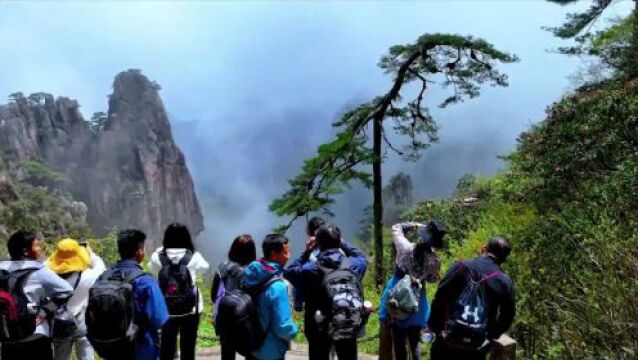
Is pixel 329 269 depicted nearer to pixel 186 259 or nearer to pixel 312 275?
pixel 312 275

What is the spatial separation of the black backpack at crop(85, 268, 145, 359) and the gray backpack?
1.69 meters

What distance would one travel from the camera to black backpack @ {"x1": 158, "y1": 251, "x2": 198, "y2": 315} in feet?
14.0

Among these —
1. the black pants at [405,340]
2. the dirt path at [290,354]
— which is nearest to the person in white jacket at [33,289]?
the black pants at [405,340]

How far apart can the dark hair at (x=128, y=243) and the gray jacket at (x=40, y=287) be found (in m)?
0.43

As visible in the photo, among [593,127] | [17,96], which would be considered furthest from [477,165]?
[593,127]

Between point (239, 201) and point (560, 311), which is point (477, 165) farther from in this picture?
point (560, 311)

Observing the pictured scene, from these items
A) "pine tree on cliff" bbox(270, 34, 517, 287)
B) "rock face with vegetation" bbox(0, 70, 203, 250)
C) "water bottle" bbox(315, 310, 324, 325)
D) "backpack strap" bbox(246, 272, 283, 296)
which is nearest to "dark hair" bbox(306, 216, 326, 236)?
"water bottle" bbox(315, 310, 324, 325)

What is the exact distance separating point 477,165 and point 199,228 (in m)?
99.5

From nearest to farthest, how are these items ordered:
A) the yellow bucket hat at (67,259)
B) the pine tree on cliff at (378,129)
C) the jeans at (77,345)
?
the yellow bucket hat at (67,259) < the jeans at (77,345) < the pine tree on cliff at (378,129)

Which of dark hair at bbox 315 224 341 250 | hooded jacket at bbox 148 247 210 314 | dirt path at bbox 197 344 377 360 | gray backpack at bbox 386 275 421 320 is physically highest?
dark hair at bbox 315 224 341 250

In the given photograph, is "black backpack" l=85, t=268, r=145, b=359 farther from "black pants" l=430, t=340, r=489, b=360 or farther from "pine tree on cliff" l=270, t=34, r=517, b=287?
"pine tree on cliff" l=270, t=34, r=517, b=287

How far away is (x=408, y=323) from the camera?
4109 mm

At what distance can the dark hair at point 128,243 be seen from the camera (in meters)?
3.62

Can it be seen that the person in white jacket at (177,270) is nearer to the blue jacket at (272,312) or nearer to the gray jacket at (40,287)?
the gray jacket at (40,287)
